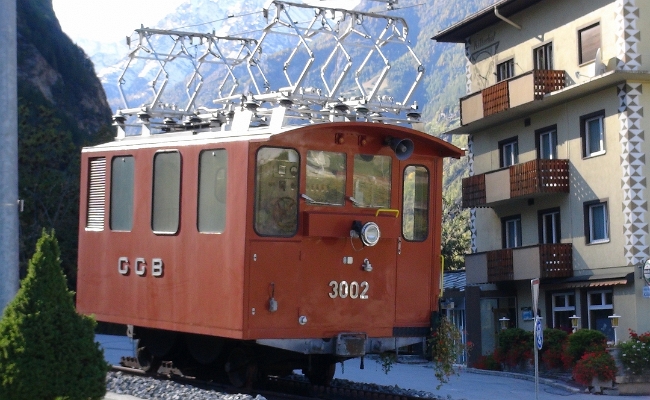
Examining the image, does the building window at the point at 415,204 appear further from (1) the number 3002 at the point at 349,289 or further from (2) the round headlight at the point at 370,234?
(1) the number 3002 at the point at 349,289

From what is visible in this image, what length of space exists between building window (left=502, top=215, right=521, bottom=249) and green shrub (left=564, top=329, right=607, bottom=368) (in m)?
10.3

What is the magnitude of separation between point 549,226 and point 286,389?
18882mm

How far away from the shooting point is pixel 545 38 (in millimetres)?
31375

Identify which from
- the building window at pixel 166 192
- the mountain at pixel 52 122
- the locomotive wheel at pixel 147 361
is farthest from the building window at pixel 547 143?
the building window at pixel 166 192

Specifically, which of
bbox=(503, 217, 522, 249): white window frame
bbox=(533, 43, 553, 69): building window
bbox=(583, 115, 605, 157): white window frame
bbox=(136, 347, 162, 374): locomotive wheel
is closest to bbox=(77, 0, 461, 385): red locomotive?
bbox=(136, 347, 162, 374): locomotive wheel

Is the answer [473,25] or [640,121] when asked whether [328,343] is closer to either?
[640,121]

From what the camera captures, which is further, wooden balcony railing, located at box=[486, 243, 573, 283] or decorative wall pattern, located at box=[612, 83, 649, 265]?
wooden balcony railing, located at box=[486, 243, 573, 283]

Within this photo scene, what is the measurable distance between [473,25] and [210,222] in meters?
24.5

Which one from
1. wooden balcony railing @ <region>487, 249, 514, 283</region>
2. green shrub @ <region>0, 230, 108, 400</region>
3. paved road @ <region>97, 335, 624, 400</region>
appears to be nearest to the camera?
green shrub @ <region>0, 230, 108, 400</region>

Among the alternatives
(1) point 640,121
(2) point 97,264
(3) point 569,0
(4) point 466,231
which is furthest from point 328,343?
(4) point 466,231

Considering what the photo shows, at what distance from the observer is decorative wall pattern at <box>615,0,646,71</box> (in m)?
27.2

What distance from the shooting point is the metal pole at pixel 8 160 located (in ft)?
30.5

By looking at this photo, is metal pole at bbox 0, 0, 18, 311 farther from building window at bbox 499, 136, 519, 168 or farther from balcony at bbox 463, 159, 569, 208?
building window at bbox 499, 136, 519, 168

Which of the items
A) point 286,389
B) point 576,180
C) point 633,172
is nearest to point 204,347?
point 286,389
